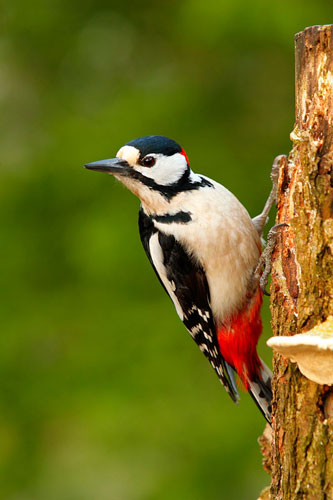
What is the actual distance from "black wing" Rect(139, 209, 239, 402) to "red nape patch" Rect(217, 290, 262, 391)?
5cm

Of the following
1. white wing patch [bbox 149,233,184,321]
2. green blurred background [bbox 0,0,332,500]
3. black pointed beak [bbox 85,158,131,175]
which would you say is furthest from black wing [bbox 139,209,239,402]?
green blurred background [bbox 0,0,332,500]

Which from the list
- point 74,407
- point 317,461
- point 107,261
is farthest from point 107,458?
point 317,461

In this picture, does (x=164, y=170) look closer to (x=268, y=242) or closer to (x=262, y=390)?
(x=268, y=242)

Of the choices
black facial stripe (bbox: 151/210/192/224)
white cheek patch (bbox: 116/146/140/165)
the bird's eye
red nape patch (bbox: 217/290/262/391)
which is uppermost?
white cheek patch (bbox: 116/146/140/165)

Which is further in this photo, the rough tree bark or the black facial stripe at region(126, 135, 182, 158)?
the black facial stripe at region(126, 135, 182, 158)

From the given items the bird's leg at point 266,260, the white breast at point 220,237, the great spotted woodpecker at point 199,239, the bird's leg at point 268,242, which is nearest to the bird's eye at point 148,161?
the great spotted woodpecker at point 199,239

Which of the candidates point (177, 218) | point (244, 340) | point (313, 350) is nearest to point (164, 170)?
point (177, 218)

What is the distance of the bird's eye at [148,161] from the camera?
10.6 feet

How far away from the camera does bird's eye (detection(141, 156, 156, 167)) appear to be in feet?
10.6

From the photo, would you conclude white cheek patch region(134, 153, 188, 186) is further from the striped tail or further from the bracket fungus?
the bracket fungus

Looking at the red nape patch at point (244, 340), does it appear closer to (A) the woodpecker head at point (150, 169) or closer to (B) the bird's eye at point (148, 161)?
(A) the woodpecker head at point (150, 169)

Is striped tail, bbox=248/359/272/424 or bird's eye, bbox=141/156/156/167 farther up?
bird's eye, bbox=141/156/156/167

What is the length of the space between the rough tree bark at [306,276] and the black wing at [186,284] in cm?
94

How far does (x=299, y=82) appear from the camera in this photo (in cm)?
243
